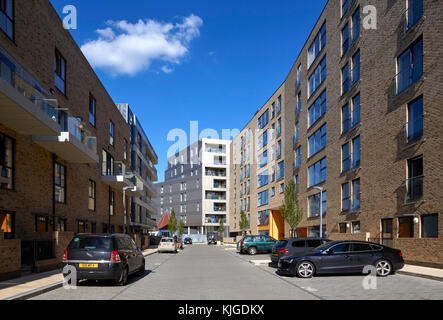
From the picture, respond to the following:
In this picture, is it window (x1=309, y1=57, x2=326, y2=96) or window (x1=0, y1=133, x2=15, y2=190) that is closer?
window (x1=0, y1=133, x2=15, y2=190)

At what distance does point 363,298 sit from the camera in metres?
9.70

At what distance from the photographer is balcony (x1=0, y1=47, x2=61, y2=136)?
42.7 ft

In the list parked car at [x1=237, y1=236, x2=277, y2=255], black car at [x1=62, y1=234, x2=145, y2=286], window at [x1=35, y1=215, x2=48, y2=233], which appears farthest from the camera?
parked car at [x1=237, y1=236, x2=277, y2=255]

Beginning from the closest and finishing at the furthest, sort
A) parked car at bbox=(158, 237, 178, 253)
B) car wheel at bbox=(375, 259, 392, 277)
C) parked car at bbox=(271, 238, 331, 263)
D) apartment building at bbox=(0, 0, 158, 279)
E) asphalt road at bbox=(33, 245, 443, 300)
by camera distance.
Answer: asphalt road at bbox=(33, 245, 443, 300) < apartment building at bbox=(0, 0, 158, 279) < car wheel at bbox=(375, 259, 392, 277) < parked car at bbox=(271, 238, 331, 263) < parked car at bbox=(158, 237, 178, 253)

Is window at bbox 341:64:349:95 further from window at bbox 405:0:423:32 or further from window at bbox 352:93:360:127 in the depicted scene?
window at bbox 405:0:423:32

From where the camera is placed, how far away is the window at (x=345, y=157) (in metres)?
27.3

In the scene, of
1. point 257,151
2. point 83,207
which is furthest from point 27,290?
point 257,151

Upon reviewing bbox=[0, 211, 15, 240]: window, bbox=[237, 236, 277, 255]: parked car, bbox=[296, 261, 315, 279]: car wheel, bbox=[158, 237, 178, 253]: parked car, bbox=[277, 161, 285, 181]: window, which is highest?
bbox=[277, 161, 285, 181]: window

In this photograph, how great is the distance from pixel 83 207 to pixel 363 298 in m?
18.7

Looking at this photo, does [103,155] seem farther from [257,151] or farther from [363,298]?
[257,151]

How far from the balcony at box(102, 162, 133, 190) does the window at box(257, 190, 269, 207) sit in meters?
24.5

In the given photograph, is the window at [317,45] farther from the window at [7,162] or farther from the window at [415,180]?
the window at [7,162]

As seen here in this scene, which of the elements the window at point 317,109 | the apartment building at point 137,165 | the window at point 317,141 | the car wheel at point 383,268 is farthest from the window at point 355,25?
the apartment building at point 137,165

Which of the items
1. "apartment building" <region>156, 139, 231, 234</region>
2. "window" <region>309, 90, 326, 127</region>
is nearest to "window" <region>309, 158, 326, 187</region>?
"window" <region>309, 90, 326, 127</region>
